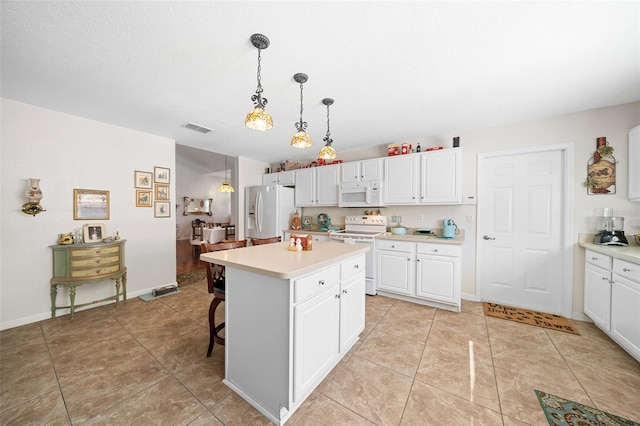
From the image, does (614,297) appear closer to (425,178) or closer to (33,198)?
(425,178)

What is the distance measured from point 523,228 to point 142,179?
541cm

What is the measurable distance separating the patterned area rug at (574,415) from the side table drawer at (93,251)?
4.40m

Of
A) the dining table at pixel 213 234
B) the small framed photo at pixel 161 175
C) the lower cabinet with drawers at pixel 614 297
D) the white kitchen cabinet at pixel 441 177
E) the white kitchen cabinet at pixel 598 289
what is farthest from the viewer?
the dining table at pixel 213 234

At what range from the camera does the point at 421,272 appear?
120 inches

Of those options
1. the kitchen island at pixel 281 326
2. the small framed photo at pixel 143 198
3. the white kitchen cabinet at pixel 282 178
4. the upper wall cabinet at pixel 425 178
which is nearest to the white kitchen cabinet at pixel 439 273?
the upper wall cabinet at pixel 425 178

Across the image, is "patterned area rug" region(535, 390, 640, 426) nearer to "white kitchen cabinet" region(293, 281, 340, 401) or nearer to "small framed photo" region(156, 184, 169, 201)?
"white kitchen cabinet" region(293, 281, 340, 401)

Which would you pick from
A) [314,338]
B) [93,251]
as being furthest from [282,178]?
[314,338]

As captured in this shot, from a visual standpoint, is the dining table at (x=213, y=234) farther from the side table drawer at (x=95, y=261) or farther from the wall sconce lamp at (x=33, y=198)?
the wall sconce lamp at (x=33, y=198)

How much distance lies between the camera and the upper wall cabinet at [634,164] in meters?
2.27

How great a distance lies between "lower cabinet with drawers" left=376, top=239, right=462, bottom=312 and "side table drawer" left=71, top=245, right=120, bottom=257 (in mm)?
3562

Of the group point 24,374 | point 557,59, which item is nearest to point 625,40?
point 557,59

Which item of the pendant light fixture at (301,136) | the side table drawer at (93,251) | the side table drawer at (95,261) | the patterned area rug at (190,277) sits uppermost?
the pendant light fixture at (301,136)

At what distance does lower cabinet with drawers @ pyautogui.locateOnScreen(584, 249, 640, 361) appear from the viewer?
184cm

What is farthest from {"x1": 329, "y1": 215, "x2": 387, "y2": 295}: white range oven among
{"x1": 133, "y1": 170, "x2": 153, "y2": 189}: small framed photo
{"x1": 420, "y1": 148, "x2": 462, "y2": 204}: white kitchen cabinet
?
{"x1": 133, "y1": 170, "x2": 153, "y2": 189}: small framed photo
